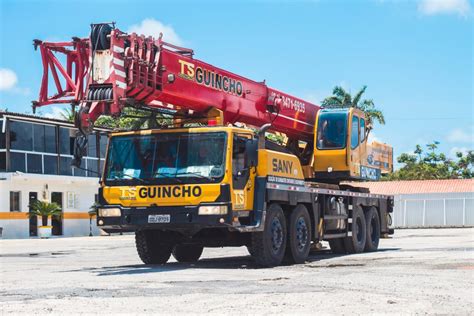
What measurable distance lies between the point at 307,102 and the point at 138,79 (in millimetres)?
7466

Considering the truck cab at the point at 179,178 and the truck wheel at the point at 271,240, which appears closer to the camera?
the truck cab at the point at 179,178

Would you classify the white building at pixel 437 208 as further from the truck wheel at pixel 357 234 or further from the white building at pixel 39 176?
the truck wheel at pixel 357 234

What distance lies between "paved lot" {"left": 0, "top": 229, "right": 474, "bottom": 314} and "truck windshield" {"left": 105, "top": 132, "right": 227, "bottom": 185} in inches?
68.3

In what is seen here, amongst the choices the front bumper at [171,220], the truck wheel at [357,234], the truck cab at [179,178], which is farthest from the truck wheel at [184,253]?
the truck wheel at [357,234]

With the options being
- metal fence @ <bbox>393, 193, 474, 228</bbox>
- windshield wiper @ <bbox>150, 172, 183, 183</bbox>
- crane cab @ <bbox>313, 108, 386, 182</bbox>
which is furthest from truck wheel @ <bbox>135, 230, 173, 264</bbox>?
metal fence @ <bbox>393, 193, 474, 228</bbox>

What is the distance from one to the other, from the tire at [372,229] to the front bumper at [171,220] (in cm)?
834

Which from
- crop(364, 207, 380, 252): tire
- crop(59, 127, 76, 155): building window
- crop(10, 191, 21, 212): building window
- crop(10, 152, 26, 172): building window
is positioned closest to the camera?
crop(364, 207, 380, 252): tire

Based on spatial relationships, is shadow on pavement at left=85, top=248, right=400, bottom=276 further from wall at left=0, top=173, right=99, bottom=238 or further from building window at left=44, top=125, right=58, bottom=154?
building window at left=44, top=125, right=58, bottom=154

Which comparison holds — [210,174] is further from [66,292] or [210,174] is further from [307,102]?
[307,102]

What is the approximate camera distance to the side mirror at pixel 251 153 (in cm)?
1501

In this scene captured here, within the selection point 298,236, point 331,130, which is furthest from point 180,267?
point 331,130

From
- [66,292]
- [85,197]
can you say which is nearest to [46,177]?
[85,197]

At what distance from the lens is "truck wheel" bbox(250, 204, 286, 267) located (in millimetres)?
15422

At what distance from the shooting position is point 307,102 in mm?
20516
